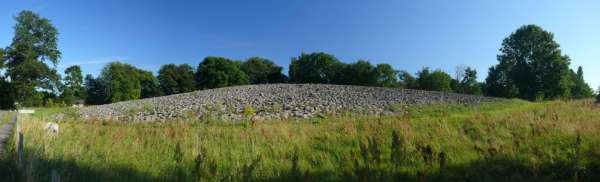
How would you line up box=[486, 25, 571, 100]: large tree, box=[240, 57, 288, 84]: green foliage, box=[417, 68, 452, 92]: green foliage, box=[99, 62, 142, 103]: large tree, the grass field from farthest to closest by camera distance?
1. box=[240, 57, 288, 84]: green foliage
2. box=[99, 62, 142, 103]: large tree
3. box=[417, 68, 452, 92]: green foliage
4. box=[486, 25, 571, 100]: large tree
5. the grass field

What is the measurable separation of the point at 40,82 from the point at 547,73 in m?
62.2

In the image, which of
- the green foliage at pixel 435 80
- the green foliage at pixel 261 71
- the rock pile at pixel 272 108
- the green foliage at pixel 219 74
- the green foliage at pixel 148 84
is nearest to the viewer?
the rock pile at pixel 272 108

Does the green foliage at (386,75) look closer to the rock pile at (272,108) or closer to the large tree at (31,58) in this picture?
the rock pile at (272,108)

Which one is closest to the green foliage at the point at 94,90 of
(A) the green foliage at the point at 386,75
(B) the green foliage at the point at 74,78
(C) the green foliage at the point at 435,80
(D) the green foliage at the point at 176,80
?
(D) the green foliage at the point at 176,80

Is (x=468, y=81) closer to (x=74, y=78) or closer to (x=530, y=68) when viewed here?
(x=530, y=68)

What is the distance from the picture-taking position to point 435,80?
50531mm

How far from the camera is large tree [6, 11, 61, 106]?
38.0 meters

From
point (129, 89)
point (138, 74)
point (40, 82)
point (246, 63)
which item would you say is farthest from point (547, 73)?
point (138, 74)

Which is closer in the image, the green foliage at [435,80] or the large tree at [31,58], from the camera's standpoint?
the large tree at [31,58]

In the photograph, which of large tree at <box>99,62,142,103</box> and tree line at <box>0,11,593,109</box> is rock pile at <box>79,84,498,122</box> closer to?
tree line at <box>0,11,593,109</box>

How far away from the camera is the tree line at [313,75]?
3806 centimetres

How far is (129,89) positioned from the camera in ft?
208

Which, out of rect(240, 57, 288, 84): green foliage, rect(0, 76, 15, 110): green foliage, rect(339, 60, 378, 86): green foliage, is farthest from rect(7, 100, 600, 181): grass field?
rect(240, 57, 288, 84): green foliage

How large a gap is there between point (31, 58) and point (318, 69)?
42090 millimetres
